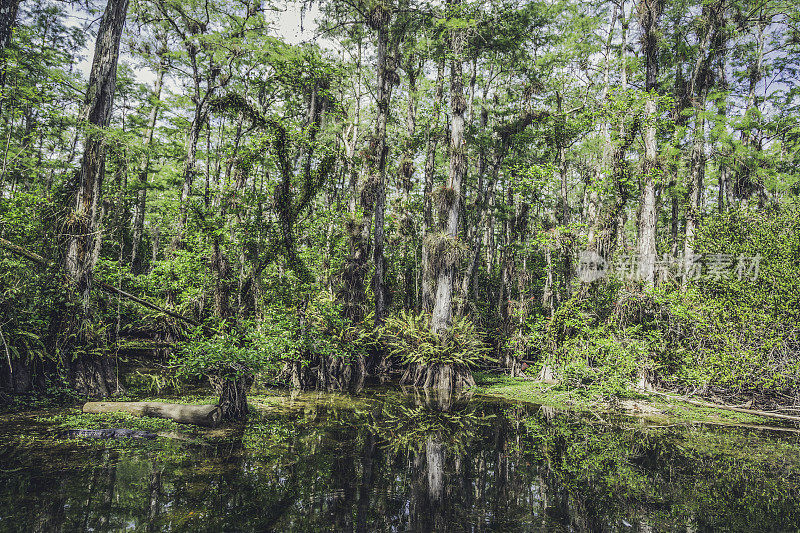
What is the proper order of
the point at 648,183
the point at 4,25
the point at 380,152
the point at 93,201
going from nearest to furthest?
1. the point at 93,201
2. the point at 4,25
3. the point at 648,183
4. the point at 380,152

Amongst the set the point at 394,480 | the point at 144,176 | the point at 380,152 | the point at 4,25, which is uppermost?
the point at 4,25

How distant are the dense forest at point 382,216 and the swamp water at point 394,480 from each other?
168 cm

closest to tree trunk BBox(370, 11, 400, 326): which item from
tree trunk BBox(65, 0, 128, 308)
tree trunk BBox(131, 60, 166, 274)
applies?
tree trunk BBox(65, 0, 128, 308)

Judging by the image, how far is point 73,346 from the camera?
7.93 m

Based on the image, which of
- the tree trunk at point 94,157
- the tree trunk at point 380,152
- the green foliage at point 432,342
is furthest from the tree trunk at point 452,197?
the tree trunk at point 94,157

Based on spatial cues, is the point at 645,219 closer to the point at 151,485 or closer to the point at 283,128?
the point at 283,128

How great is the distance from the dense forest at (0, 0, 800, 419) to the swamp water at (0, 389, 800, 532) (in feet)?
5.52

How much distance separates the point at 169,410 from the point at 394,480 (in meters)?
4.48

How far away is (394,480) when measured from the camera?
4.86 m

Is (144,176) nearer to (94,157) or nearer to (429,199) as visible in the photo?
(429,199)

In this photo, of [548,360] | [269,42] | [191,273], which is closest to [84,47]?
[269,42]

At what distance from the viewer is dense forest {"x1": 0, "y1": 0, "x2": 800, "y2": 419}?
313 inches

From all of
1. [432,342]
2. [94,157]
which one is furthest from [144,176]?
[432,342]

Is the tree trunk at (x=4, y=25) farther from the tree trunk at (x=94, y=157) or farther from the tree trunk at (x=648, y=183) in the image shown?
the tree trunk at (x=648, y=183)
